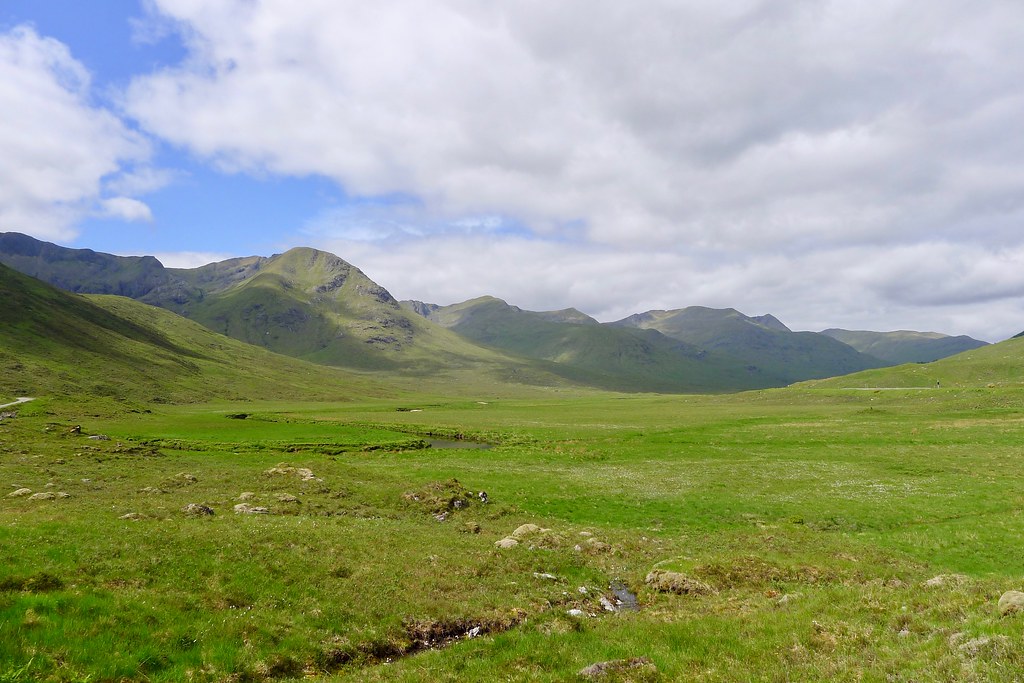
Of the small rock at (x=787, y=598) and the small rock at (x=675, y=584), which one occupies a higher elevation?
the small rock at (x=787, y=598)

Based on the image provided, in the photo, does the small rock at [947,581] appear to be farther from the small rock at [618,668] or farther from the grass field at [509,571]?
the small rock at [618,668]

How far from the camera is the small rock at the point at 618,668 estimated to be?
13607 millimetres

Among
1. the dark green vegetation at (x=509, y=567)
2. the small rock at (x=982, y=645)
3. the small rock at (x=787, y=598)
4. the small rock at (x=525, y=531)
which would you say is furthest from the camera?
the small rock at (x=525, y=531)

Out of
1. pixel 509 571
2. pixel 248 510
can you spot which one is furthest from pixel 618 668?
pixel 248 510

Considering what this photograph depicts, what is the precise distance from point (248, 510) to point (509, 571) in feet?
64.1

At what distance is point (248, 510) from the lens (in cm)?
3269

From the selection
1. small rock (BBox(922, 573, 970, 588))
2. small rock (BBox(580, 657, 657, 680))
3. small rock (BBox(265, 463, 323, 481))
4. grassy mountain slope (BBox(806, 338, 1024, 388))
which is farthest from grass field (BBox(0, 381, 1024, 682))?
grassy mountain slope (BBox(806, 338, 1024, 388))

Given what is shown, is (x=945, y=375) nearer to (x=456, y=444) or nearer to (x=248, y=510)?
(x=456, y=444)

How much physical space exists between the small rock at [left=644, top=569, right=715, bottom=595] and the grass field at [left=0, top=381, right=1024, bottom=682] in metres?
0.24

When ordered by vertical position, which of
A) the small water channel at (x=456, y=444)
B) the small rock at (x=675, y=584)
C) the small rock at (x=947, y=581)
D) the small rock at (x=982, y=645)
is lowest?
the small water channel at (x=456, y=444)

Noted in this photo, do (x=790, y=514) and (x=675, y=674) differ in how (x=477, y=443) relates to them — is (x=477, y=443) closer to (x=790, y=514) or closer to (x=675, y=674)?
(x=790, y=514)

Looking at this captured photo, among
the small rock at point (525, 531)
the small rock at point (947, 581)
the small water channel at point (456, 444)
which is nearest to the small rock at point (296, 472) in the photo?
the small rock at point (525, 531)

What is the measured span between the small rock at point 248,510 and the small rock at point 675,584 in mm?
25285

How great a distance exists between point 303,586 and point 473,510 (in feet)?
65.6
